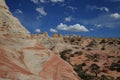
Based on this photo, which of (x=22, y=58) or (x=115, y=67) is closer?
(x=22, y=58)

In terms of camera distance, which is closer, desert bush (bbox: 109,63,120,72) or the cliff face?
the cliff face

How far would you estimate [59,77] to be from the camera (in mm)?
16906

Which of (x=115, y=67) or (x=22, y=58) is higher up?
(x=115, y=67)

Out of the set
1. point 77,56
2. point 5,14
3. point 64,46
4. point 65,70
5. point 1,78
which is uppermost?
point 64,46

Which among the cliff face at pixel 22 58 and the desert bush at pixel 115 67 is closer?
the cliff face at pixel 22 58

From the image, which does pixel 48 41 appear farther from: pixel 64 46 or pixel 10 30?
pixel 10 30

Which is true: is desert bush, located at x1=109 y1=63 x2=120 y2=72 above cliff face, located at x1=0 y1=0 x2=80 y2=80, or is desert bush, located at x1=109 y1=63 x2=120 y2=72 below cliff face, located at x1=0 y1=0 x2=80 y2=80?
above

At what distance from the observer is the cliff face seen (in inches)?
591

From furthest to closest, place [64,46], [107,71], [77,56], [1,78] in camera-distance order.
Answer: [64,46], [77,56], [107,71], [1,78]

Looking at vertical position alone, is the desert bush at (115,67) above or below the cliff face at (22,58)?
above

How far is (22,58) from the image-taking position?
658 inches

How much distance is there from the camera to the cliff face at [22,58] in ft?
49.3

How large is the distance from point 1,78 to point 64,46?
66.1 m

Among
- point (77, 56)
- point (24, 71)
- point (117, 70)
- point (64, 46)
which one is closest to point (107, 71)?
point (117, 70)
